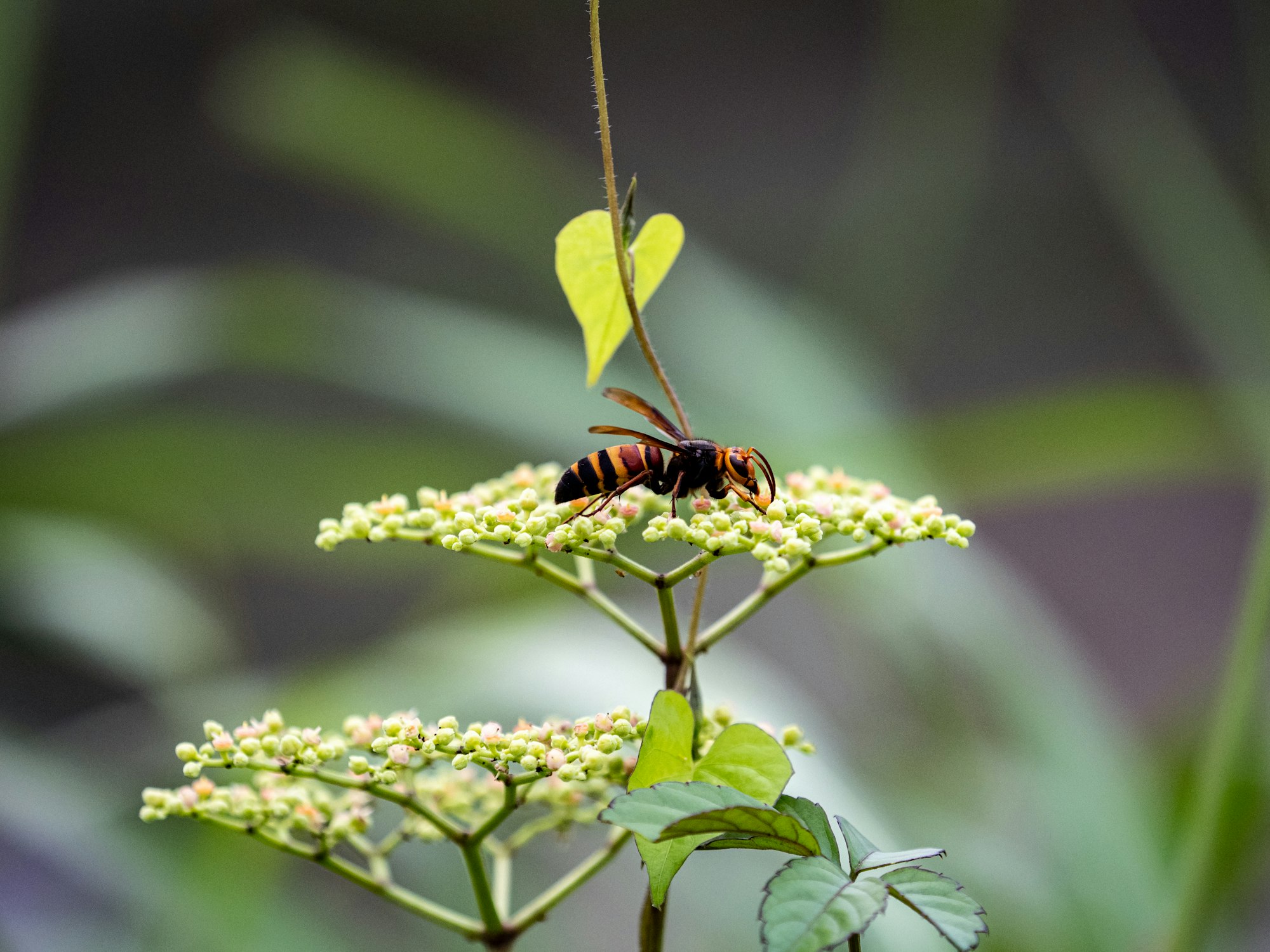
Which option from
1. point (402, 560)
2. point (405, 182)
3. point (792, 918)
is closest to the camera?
point (792, 918)

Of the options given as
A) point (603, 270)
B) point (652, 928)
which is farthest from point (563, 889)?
point (603, 270)

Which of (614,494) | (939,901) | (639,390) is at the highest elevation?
(639,390)

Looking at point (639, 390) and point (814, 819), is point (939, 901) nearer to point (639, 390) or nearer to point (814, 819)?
point (814, 819)

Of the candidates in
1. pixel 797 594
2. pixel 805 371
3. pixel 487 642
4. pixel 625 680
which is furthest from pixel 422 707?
pixel 797 594

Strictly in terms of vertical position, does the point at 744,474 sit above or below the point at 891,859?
above

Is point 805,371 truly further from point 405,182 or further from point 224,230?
point 224,230

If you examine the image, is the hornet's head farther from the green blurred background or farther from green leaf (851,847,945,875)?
the green blurred background

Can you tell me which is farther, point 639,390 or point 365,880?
point 639,390

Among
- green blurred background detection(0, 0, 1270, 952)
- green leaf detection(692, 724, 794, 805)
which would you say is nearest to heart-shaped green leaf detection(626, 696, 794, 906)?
green leaf detection(692, 724, 794, 805)
